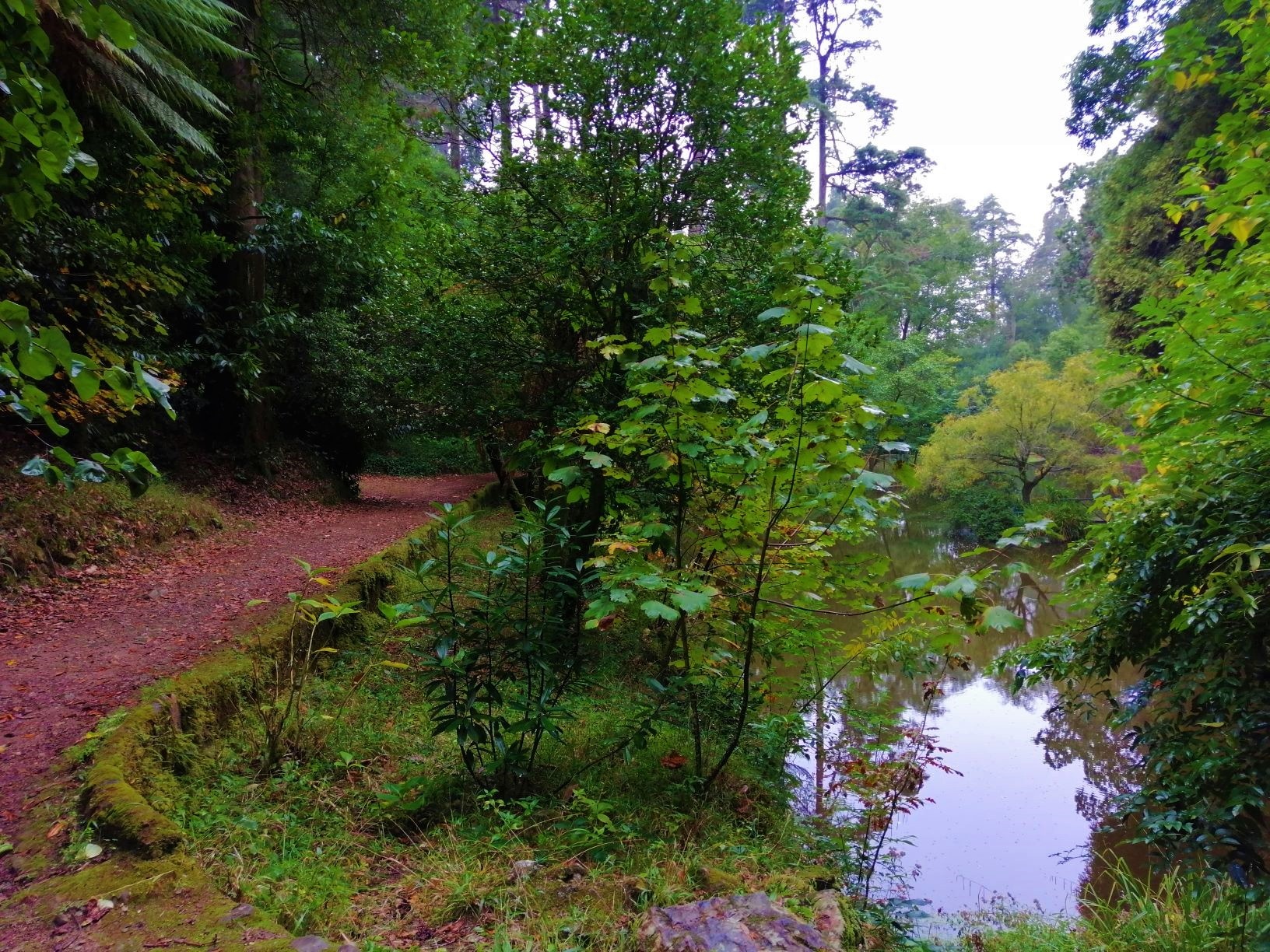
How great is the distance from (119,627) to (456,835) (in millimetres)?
3099

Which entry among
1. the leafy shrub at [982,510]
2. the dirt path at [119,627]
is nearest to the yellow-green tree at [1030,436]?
the leafy shrub at [982,510]

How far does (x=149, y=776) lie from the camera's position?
261 centimetres

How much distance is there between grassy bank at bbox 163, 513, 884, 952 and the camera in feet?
7.23

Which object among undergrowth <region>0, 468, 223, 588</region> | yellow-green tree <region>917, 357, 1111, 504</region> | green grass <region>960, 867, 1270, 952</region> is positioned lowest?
green grass <region>960, 867, 1270, 952</region>

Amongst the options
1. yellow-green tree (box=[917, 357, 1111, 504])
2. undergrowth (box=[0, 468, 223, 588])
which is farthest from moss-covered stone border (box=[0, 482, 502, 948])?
yellow-green tree (box=[917, 357, 1111, 504])

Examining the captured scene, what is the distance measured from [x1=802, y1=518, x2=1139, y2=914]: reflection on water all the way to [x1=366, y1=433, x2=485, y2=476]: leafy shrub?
12711 millimetres

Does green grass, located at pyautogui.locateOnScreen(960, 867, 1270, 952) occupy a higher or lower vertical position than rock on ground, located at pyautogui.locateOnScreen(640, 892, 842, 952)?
lower

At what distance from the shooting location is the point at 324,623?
4336 millimetres

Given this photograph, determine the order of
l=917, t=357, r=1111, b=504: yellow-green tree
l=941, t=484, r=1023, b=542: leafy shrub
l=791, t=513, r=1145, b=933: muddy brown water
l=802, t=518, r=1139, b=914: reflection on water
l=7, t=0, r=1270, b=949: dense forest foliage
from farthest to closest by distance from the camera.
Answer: l=941, t=484, r=1023, b=542: leafy shrub, l=917, t=357, r=1111, b=504: yellow-green tree, l=802, t=518, r=1139, b=914: reflection on water, l=791, t=513, r=1145, b=933: muddy brown water, l=7, t=0, r=1270, b=949: dense forest foliage

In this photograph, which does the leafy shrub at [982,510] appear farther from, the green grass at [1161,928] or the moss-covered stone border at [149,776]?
the moss-covered stone border at [149,776]

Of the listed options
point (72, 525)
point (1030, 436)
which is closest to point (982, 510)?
point (1030, 436)

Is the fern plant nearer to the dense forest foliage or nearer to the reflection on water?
the dense forest foliage

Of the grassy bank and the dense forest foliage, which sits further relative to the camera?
the dense forest foliage

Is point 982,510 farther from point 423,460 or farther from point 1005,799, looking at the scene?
point 423,460
